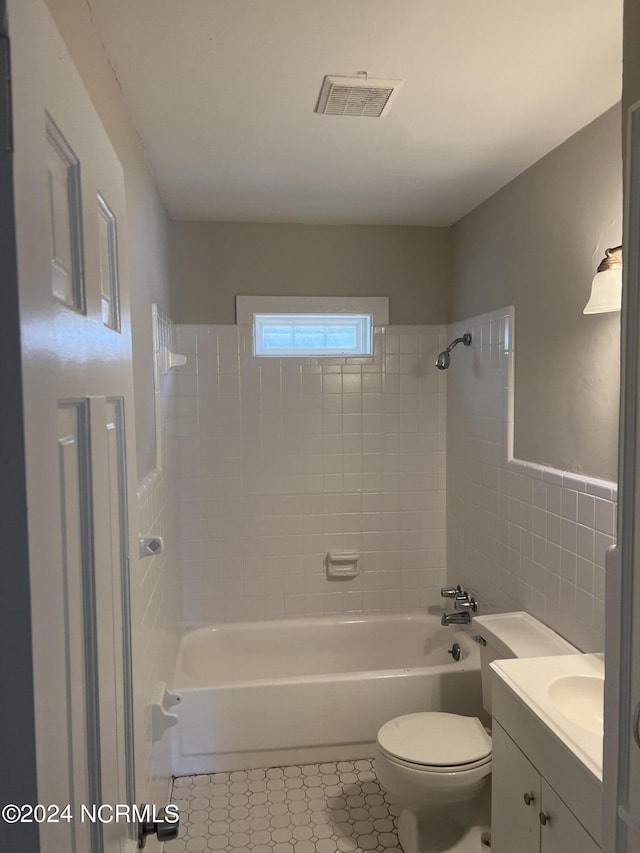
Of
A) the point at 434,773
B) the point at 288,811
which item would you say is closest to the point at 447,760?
the point at 434,773

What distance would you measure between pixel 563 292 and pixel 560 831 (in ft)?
5.28

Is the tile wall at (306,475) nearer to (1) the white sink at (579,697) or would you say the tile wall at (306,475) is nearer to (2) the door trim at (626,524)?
(1) the white sink at (579,697)

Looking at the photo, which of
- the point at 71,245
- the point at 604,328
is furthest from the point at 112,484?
the point at 604,328

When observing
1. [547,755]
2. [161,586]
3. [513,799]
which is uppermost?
[161,586]

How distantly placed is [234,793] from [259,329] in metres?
2.19

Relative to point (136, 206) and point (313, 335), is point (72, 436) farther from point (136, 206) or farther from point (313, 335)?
point (313, 335)

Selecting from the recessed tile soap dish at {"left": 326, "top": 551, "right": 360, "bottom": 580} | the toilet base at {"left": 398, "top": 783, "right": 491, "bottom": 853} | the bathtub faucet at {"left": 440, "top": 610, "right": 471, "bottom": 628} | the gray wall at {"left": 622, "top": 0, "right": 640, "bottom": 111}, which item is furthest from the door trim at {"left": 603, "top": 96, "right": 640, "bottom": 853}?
the recessed tile soap dish at {"left": 326, "top": 551, "right": 360, "bottom": 580}

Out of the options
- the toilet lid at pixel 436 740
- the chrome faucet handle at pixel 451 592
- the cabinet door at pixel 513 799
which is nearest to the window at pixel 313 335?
the chrome faucet handle at pixel 451 592

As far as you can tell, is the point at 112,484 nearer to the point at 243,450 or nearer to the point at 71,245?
the point at 71,245

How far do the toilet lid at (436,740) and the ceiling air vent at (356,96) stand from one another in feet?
6.99

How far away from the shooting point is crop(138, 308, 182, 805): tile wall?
71.1 inches

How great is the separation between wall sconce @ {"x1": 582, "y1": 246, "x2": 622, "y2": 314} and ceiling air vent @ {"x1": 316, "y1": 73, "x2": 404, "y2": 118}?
78cm

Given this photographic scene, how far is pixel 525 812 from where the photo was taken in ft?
5.08

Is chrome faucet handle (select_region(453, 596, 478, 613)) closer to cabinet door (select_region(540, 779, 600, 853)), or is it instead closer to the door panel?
cabinet door (select_region(540, 779, 600, 853))
